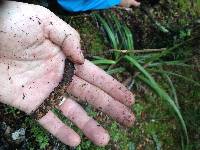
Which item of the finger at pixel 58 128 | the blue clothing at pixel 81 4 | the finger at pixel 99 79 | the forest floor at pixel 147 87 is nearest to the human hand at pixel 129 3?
the forest floor at pixel 147 87

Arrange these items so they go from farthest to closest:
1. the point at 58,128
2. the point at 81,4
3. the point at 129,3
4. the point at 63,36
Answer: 1. the point at 129,3
2. the point at 81,4
3. the point at 58,128
4. the point at 63,36

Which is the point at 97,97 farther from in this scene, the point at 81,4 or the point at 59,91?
the point at 81,4

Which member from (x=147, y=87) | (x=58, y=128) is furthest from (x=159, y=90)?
(x=58, y=128)

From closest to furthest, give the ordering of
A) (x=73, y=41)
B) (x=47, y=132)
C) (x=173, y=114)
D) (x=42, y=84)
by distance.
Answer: (x=73, y=41), (x=42, y=84), (x=47, y=132), (x=173, y=114)

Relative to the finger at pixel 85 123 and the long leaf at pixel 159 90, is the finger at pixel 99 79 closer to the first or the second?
the finger at pixel 85 123

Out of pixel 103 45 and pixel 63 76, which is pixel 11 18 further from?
pixel 103 45

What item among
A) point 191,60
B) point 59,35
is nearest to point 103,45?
point 191,60

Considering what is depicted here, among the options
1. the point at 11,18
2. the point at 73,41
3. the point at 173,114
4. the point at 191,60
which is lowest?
the point at 173,114

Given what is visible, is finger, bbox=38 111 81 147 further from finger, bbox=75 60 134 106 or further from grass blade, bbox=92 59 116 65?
grass blade, bbox=92 59 116 65
